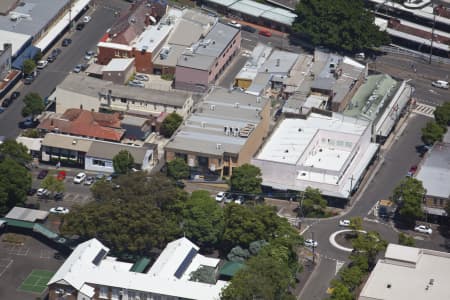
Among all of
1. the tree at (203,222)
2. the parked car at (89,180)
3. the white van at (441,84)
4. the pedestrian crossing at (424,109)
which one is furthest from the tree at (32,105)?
the white van at (441,84)

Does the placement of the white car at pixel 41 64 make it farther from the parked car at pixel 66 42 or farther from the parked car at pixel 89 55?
the parked car at pixel 66 42

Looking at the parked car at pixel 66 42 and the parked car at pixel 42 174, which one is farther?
the parked car at pixel 66 42

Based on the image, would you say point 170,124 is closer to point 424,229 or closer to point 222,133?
point 222,133

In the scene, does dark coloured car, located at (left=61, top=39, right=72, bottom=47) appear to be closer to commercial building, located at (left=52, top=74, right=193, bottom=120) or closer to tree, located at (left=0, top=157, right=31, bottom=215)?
commercial building, located at (left=52, top=74, right=193, bottom=120)

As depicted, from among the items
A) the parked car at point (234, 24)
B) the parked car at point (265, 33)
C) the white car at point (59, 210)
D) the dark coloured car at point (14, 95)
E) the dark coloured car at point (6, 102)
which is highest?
the parked car at point (234, 24)

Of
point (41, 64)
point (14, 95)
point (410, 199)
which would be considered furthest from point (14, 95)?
point (410, 199)

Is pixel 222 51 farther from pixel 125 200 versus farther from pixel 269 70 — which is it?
pixel 125 200

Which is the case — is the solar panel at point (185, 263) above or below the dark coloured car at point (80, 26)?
below

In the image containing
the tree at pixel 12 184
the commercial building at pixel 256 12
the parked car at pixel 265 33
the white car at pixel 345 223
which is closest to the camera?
the tree at pixel 12 184
